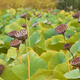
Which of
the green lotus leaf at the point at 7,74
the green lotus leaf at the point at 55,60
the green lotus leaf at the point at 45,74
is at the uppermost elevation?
the green lotus leaf at the point at 45,74

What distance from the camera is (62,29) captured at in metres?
0.94

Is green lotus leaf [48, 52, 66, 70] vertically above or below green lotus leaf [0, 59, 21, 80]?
below

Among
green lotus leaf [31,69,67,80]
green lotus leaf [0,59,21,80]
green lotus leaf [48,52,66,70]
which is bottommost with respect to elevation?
green lotus leaf [48,52,66,70]

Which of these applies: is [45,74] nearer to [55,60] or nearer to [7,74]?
[7,74]

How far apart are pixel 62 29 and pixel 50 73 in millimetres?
336

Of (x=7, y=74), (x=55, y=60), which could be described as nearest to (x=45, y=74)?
(x=7, y=74)

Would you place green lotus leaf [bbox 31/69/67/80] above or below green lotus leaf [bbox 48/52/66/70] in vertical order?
above

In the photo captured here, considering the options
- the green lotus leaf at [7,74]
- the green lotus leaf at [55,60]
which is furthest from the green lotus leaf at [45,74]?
the green lotus leaf at [55,60]

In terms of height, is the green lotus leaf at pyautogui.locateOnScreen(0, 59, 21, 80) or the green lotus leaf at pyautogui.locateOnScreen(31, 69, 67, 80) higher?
the green lotus leaf at pyautogui.locateOnScreen(31, 69, 67, 80)

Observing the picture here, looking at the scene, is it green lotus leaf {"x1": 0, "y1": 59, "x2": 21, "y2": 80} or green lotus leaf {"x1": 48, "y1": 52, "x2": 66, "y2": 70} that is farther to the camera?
green lotus leaf {"x1": 48, "y1": 52, "x2": 66, "y2": 70}

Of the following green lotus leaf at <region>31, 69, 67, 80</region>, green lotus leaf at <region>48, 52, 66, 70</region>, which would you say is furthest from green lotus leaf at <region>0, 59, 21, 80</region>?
green lotus leaf at <region>48, 52, 66, 70</region>

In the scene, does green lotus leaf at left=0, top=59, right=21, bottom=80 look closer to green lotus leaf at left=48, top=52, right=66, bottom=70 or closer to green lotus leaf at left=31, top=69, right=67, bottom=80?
green lotus leaf at left=31, top=69, right=67, bottom=80

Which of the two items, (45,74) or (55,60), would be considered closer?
(45,74)

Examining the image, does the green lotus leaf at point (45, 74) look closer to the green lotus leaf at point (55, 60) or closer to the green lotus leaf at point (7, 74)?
the green lotus leaf at point (7, 74)
